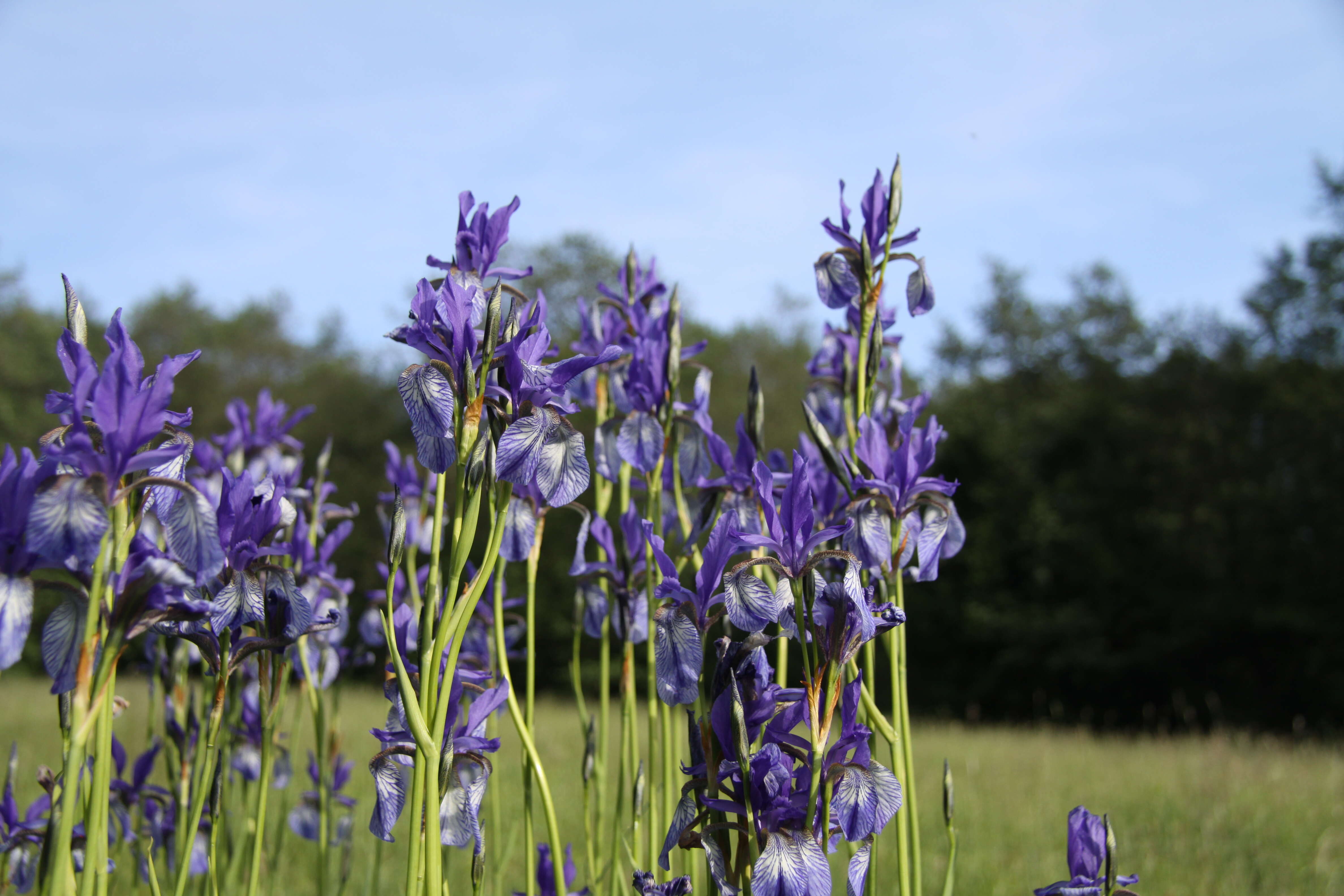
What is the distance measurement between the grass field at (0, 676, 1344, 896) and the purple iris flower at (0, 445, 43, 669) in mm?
1458

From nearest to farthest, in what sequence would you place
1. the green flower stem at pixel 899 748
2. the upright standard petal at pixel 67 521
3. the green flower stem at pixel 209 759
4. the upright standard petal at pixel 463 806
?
the upright standard petal at pixel 67 521, the green flower stem at pixel 209 759, the upright standard petal at pixel 463 806, the green flower stem at pixel 899 748

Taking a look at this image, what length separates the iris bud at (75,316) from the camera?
1.42 metres

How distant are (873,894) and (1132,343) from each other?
32.5 meters

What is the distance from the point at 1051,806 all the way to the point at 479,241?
6.70 meters

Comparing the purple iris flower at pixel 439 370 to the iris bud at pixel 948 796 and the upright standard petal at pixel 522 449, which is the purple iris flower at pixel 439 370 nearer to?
the upright standard petal at pixel 522 449

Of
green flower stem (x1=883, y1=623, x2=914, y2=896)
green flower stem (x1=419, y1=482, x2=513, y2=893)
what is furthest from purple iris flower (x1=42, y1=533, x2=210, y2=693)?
green flower stem (x1=883, y1=623, x2=914, y2=896)

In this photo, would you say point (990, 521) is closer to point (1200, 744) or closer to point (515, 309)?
point (1200, 744)

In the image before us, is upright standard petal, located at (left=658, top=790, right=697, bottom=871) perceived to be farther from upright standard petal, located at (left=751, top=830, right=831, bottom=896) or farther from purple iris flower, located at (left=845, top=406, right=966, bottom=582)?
purple iris flower, located at (left=845, top=406, right=966, bottom=582)

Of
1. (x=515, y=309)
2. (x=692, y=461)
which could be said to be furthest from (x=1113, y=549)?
(x=515, y=309)

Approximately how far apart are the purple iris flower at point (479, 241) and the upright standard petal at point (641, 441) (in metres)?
0.48

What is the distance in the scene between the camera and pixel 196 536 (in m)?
1.21

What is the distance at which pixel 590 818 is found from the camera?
101 inches

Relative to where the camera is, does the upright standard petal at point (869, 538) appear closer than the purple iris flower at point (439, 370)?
No

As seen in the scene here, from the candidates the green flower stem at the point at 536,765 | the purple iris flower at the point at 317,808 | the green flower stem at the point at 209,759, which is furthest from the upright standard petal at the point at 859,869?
the purple iris flower at the point at 317,808
